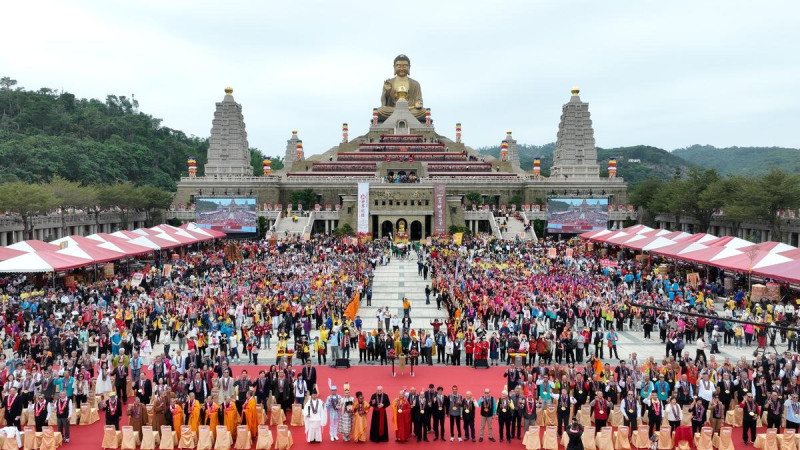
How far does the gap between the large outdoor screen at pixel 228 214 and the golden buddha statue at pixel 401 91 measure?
47710mm

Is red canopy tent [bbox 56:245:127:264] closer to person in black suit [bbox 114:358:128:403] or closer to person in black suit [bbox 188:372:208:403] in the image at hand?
person in black suit [bbox 114:358:128:403]

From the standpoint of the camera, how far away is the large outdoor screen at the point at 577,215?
57250 millimetres

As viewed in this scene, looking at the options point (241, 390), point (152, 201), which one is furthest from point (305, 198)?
point (241, 390)

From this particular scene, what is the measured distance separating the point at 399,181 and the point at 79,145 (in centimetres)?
4302

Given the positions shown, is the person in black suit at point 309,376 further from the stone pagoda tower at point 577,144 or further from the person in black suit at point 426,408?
the stone pagoda tower at point 577,144

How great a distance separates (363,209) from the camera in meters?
60.7

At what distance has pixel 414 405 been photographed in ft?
48.0

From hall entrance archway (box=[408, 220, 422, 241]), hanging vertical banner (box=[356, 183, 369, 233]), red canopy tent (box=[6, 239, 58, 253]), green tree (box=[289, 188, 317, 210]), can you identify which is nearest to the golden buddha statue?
green tree (box=[289, 188, 317, 210])

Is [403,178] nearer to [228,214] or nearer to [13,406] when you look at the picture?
[228,214]

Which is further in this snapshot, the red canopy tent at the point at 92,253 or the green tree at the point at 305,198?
the green tree at the point at 305,198

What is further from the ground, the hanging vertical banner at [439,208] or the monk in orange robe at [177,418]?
the hanging vertical banner at [439,208]

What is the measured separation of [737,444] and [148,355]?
1595 centimetres

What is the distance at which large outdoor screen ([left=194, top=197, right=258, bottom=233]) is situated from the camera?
5691 cm

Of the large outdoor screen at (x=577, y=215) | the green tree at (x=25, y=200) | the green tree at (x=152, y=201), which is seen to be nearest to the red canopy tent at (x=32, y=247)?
the green tree at (x=25, y=200)
